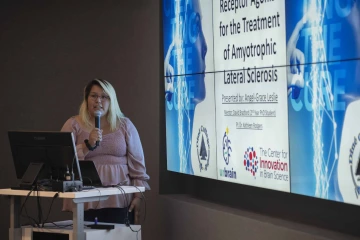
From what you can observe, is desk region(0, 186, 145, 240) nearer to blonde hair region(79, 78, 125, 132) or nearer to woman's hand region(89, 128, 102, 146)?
woman's hand region(89, 128, 102, 146)

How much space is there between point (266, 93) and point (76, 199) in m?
1.59

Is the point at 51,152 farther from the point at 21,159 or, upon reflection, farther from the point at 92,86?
the point at 92,86

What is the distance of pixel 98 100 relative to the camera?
5.97 m

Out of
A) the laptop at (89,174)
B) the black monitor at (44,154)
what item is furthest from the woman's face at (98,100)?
the black monitor at (44,154)

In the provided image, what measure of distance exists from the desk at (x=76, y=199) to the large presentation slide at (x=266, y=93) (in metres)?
1.00

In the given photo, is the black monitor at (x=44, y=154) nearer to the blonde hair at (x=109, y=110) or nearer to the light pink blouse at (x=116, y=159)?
the light pink blouse at (x=116, y=159)

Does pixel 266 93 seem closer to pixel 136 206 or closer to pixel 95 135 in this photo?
pixel 95 135

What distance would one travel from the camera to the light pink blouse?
236 inches

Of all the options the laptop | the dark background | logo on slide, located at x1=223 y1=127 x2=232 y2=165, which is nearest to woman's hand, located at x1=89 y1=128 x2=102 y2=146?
the laptop

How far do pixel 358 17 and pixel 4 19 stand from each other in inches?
170

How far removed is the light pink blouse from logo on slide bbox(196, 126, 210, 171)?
63 cm

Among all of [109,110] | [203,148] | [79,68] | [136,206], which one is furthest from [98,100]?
[79,68]

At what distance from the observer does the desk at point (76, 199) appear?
17.1 feet

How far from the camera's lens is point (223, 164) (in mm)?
6223
